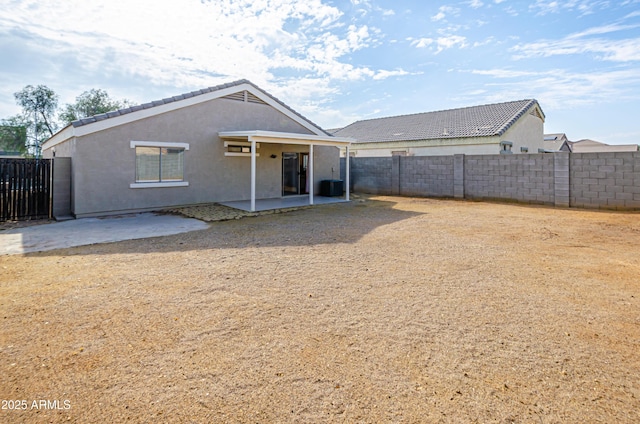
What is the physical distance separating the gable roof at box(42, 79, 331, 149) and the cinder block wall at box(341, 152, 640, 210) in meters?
4.76

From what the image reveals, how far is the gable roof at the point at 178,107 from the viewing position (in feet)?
34.7

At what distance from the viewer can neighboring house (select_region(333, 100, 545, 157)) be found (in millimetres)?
20422

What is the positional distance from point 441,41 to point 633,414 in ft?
45.0

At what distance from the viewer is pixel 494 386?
2.72 meters

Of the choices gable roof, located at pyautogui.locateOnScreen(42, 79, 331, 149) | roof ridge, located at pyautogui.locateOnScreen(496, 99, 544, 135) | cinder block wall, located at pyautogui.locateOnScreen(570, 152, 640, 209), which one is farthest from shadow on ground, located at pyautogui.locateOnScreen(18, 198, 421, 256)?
roof ridge, located at pyautogui.locateOnScreen(496, 99, 544, 135)

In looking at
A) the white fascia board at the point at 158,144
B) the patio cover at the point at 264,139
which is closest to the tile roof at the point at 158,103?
the white fascia board at the point at 158,144

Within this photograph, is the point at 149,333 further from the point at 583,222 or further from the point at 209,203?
the point at 583,222

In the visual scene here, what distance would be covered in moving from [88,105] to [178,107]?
84.9ft

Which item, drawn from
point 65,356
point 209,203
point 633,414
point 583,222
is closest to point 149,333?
point 65,356

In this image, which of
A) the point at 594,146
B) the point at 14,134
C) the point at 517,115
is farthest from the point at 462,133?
the point at 594,146

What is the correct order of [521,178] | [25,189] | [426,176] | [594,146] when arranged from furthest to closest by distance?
[594,146]
[426,176]
[521,178]
[25,189]

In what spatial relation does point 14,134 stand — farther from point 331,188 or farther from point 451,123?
point 451,123

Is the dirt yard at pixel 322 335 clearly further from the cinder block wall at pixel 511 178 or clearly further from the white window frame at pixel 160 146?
the cinder block wall at pixel 511 178

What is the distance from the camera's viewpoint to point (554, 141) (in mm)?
34375
